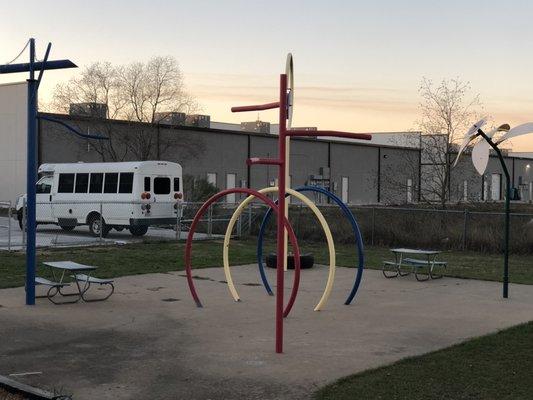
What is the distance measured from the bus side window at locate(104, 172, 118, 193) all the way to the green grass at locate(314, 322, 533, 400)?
16947mm

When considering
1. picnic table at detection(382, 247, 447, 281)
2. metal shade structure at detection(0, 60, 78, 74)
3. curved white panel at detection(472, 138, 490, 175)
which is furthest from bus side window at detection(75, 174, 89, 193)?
curved white panel at detection(472, 138, 490, 175)

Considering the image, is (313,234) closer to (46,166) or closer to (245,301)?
(46,166)

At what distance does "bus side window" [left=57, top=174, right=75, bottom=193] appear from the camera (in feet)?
80.2

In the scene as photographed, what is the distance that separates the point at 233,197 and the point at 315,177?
26.1 feet

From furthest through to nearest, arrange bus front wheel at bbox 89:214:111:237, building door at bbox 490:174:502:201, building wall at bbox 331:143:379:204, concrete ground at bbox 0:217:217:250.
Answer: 1. building door at bbox 490:174:502:201
2. building wall at bbox 331:143:379:204
3. bus front wheel at bbox 89:214:111:237
4. concrete ground at bbox 0:217:217:250

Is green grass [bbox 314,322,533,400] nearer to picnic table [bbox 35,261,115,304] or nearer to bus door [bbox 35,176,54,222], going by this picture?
picnic table [bbox 35,261,115,304]

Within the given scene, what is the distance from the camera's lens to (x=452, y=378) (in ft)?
22.0

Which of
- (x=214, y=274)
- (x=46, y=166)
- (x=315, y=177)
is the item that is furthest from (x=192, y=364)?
(x=315, y=177)

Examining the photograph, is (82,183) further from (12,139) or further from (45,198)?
(12,139)

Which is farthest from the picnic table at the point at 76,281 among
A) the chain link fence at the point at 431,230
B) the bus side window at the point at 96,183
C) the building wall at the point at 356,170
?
the building wall at the point at 356,170

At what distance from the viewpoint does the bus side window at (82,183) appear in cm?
2402

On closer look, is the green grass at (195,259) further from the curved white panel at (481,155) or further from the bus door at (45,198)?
the bus door at (45,198)

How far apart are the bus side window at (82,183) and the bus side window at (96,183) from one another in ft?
0.74

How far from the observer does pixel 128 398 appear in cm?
607
